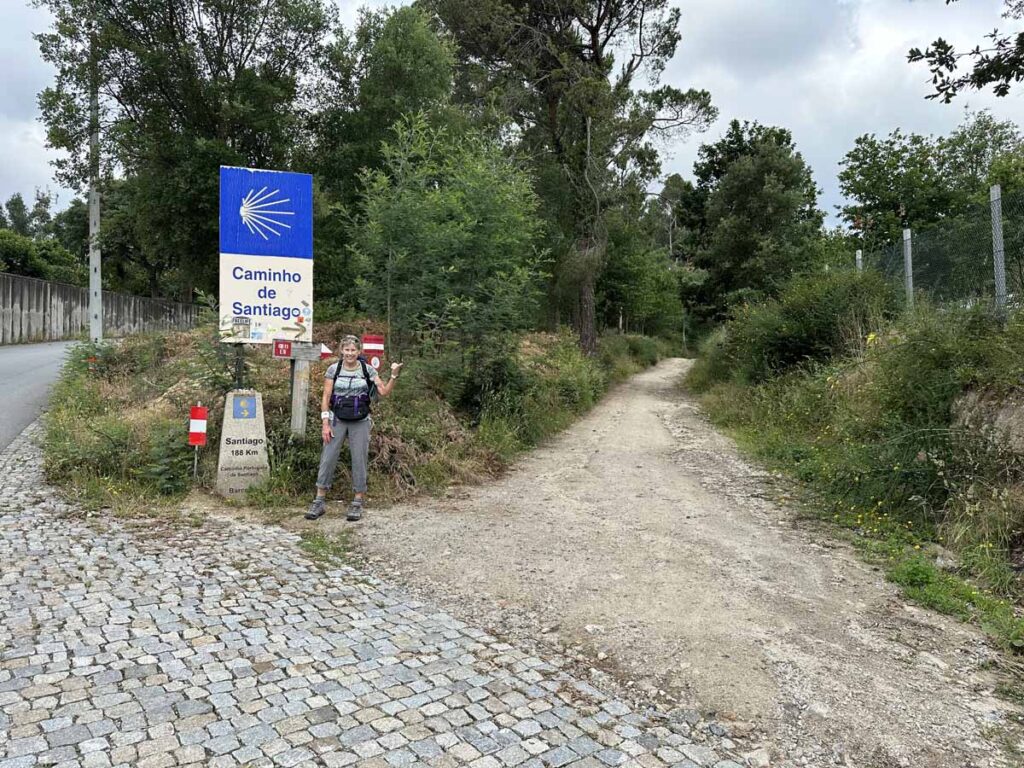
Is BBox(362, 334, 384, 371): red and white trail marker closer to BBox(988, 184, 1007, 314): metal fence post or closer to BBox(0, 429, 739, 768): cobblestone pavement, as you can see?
BBox(0, 429, 739, 768): cobblestone pavement

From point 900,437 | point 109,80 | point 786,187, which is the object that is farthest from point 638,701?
point 786,187

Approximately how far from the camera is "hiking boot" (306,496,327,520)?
6465 millimetres

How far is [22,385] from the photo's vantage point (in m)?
14.0

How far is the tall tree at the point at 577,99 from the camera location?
64.6 ft

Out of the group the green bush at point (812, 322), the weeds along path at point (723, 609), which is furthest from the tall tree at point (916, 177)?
the weeds along path at point (723, 609)

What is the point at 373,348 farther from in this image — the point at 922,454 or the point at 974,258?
the point at 974,258

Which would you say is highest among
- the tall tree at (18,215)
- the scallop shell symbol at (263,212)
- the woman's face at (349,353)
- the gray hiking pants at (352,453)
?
the tall tree at (18,215)

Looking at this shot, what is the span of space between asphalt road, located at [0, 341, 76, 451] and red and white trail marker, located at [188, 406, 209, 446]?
372cm

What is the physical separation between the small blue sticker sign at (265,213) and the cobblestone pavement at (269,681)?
3864 millimetres

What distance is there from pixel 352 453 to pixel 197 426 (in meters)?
1.66

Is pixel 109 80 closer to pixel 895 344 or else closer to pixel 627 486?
pixel 627 486

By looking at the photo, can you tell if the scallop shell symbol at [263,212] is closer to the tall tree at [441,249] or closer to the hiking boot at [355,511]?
the tall tree at [441,249]

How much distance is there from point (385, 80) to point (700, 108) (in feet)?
31.0

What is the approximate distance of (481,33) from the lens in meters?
19.5
